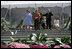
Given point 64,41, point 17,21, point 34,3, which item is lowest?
point 17,21

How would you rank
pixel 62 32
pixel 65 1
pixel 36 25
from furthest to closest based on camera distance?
pixel 65 1
pixel 36 25
pixel 62 32

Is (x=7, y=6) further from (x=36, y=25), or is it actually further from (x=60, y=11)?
(x=36, y=25)

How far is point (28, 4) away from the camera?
21.3m

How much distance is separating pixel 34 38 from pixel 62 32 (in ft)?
15.9

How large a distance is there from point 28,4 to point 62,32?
7.11 metres

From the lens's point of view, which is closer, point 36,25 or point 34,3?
point 36,25

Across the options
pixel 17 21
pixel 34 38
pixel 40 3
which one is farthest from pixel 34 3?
pixel 34 38

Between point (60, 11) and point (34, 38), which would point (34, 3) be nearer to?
point (60, 11)

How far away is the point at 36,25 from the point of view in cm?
1605

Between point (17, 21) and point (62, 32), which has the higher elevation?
point (62, 32)

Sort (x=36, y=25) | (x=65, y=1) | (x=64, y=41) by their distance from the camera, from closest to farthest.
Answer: (x=64, y=41)
(x=36, y=25)
(x=65, y=1)

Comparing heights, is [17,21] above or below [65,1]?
below

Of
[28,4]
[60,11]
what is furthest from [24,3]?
[60,11]

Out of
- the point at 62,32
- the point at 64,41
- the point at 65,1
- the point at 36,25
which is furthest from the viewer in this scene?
the point at 65,1
